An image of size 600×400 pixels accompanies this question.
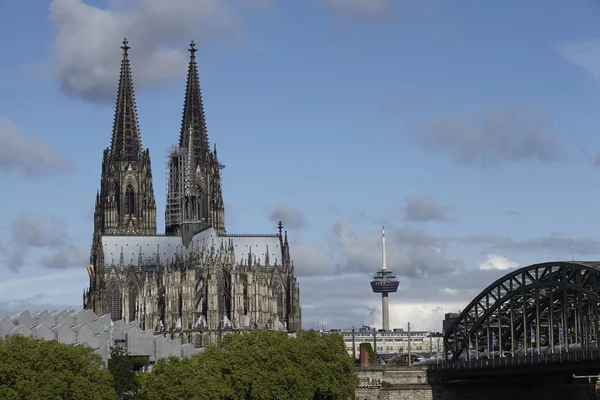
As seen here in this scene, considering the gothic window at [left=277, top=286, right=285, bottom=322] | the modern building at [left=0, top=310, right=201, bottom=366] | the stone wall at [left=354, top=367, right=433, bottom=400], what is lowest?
the stone wall at [left=354, top=367, right=433, bottom=400]

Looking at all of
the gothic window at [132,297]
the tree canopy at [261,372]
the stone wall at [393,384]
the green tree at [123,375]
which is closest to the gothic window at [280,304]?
the gothic window at [132,297]

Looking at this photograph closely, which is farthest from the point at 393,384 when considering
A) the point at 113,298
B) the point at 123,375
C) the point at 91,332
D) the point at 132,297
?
the point at 113,298

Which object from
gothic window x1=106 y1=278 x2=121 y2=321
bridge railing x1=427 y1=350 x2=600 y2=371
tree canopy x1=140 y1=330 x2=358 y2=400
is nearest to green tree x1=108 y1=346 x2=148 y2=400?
tree canopy x1=140 y1=330 x2=358 y2=400

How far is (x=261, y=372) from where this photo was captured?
12138cm

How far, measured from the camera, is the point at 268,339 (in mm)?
131500

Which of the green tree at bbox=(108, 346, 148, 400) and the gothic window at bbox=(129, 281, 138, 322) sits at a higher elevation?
the gothic window at bbox=(129, 281, 138, 322)

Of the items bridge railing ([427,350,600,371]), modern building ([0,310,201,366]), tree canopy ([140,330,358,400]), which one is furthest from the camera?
modern building ([0,310,201,366])

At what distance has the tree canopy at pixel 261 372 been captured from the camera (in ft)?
381

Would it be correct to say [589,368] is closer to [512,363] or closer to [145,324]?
[512,363]

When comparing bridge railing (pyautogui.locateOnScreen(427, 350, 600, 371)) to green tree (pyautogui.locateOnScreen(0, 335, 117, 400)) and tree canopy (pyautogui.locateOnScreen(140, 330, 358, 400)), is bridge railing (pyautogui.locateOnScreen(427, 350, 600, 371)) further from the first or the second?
green tree (pyautogui.locateOnScreen(0, 335, 117, 400))

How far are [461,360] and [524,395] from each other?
7.30m

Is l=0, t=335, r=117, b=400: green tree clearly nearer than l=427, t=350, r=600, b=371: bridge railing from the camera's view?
Yes

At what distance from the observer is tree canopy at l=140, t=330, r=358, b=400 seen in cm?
11625

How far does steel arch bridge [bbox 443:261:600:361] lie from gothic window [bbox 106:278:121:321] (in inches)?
2419
